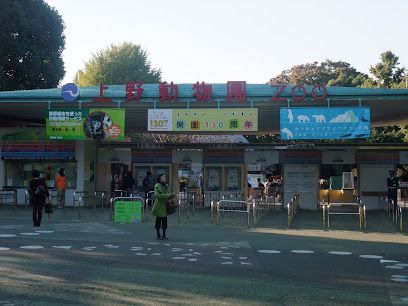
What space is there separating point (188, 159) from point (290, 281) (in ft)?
57.6

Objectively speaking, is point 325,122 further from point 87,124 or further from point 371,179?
point 87,124

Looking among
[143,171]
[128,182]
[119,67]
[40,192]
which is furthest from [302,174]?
[119,67]

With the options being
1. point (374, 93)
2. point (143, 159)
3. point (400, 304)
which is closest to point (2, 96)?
point (143, 159)

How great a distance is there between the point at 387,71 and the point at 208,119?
2624 cm

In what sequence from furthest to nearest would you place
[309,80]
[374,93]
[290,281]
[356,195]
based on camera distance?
1. [309,80]
2. [356,195]
3. [374,93]
4. [290,281]

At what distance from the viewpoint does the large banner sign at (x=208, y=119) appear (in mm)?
20406

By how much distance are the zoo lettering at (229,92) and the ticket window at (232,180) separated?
6.81m

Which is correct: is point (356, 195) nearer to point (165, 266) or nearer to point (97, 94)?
point (97, 94)

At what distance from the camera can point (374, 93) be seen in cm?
1936

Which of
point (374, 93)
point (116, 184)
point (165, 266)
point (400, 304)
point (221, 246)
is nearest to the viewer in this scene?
point (400, 304)

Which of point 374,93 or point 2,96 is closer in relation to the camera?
point 374,93

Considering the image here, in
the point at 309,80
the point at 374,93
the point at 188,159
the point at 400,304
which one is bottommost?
the point at 400,304

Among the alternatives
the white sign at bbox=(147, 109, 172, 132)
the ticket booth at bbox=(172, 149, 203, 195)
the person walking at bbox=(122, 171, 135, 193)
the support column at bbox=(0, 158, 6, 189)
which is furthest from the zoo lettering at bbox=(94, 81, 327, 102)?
the support column at bbox=(0, 158, 6, 189)

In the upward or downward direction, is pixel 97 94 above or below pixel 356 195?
above
